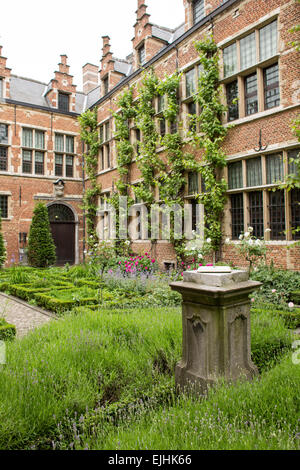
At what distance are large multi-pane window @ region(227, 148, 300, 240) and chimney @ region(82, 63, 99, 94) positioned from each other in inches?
662

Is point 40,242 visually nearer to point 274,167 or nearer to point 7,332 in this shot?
point 274,167

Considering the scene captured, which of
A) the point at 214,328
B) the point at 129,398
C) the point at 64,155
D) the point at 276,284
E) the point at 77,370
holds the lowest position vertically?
the point at 129,398

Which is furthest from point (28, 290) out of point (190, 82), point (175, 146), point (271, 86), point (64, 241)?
point (64, 241)

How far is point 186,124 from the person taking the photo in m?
11.9

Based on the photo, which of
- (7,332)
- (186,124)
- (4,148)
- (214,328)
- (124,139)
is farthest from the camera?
(4,148)

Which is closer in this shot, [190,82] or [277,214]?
[277,214]

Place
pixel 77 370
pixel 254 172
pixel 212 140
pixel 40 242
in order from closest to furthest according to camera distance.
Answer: pixel 77 370 < pixel 254 172 < pixel 212 140 < pixel 40 242

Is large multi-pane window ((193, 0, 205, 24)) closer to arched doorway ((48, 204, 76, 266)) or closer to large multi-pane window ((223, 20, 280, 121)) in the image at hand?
large multi-pane window ((223, 20, 280, 121))

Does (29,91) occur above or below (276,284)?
above

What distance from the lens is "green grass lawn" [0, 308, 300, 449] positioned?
2.16 m

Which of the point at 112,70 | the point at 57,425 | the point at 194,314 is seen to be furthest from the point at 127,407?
the point at 112,70

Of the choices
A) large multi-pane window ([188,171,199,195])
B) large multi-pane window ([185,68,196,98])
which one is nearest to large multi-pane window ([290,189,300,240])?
large multi-pane window ([188,171,199,195])

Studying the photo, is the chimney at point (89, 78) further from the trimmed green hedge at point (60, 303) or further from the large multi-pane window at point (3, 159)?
the trimmed green hedge at point (60, 303)

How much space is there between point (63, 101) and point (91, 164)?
14.5 feet
